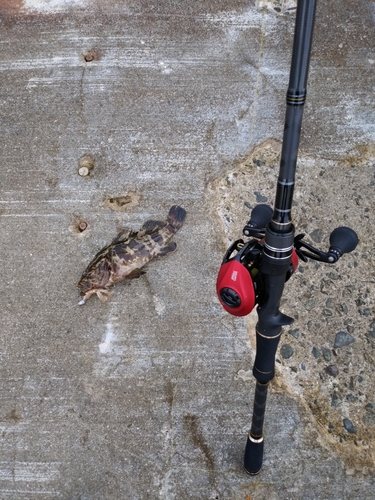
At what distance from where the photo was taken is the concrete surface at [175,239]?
3.40 metres

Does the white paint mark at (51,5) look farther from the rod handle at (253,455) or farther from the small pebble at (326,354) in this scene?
the rod handle at (253,455)

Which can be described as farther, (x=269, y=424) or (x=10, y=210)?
(x=10, y=210)

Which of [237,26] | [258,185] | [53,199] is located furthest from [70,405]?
[237,26]

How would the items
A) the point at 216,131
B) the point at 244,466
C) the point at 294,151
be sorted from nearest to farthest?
the point at 294,151 → the point at 244,466 → the point at 216,131

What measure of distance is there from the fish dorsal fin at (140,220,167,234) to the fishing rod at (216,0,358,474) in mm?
1866

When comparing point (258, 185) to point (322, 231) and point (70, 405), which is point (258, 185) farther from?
point (70, 405)

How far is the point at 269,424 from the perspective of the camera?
3.48 meters

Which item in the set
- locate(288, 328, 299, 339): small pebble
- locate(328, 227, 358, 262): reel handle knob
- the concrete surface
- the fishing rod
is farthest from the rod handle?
locate(328, 227, 358, 262): reel handle knob

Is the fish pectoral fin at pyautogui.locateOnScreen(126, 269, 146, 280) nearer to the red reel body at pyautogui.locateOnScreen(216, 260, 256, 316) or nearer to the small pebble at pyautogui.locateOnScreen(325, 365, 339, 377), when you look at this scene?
the small pebble at pyautogui.locateOnScreen(325, 365, 339, 377)

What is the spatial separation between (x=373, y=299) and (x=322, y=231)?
2.38ft

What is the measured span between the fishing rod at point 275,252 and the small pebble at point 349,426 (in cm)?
129

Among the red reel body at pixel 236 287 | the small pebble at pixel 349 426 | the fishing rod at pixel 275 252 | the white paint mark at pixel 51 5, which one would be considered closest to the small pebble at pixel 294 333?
the small pebble at pixel 349 426

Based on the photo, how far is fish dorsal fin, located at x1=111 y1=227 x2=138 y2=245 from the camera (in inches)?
161

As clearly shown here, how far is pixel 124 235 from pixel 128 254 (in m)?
0.25
